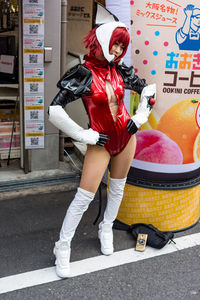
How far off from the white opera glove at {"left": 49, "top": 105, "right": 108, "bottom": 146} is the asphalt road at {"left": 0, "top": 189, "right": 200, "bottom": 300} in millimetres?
1167

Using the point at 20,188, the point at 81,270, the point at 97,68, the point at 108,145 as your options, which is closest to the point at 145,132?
the point at 108,145

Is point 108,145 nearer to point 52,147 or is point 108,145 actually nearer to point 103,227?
point 103,227

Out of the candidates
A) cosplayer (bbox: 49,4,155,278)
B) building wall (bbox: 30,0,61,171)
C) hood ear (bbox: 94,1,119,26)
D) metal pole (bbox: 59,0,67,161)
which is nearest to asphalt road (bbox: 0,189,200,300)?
cosplayer (bbox: 49,4,155,278)

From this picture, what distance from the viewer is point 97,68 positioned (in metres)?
2.88

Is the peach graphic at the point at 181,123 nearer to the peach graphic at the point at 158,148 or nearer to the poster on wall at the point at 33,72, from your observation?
the peach graphic at the point at 158,148

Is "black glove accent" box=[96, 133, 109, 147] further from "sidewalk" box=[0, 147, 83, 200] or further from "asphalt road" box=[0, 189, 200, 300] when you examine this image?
"sidewalk" box=[0, 147, 83, 200]

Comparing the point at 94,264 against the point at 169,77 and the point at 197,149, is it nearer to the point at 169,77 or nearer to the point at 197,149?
the point at 197,149

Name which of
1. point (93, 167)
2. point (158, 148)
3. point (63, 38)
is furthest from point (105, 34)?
point (63, 38)

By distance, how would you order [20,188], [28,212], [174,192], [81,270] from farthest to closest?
A: [20,188] → [28,212] → [174,192] → [81,270]

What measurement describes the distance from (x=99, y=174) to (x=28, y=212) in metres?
1.48

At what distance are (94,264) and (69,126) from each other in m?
1.28

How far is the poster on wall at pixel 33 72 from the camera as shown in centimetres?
434

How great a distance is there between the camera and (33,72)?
15.0 feet

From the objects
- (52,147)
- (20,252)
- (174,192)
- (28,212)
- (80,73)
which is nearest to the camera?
(80,73)
